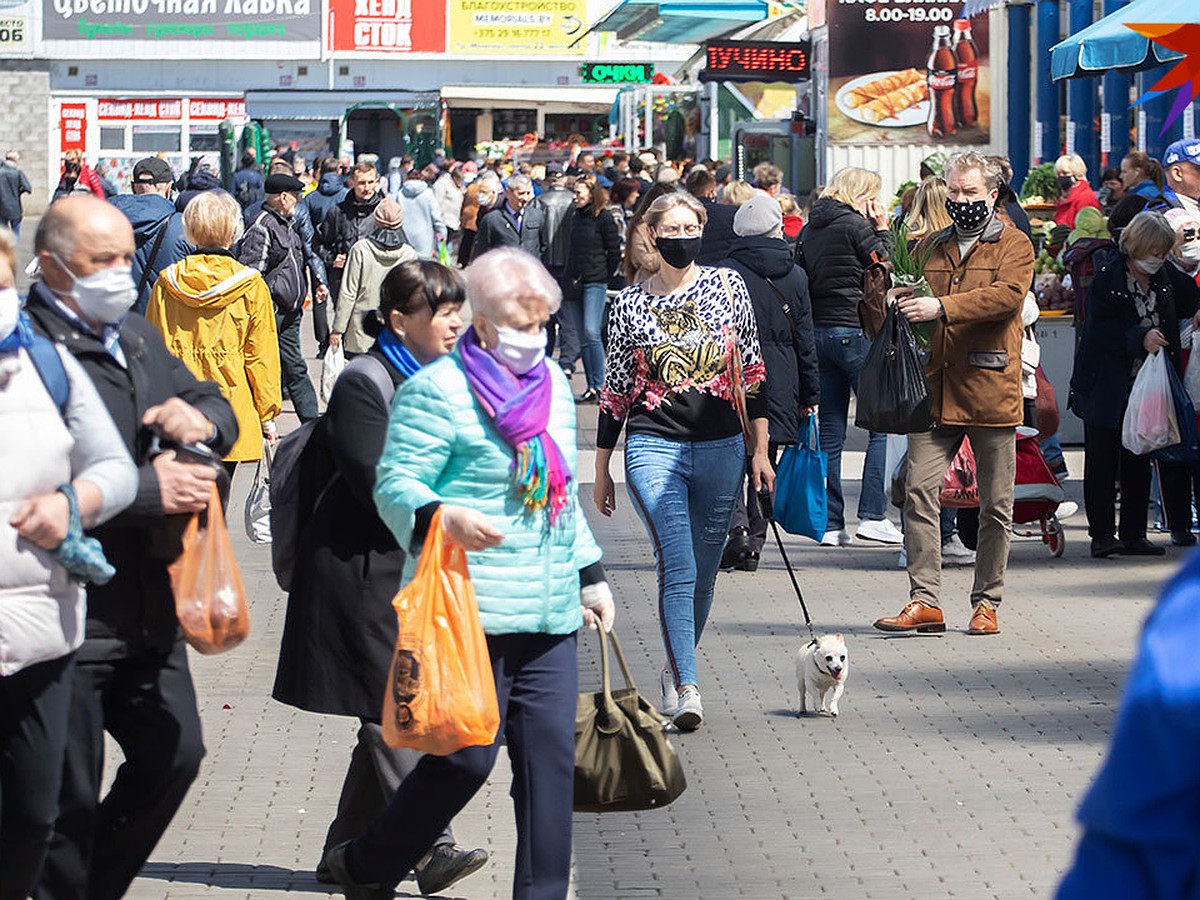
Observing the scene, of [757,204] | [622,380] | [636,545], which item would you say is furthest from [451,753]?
[636,545]

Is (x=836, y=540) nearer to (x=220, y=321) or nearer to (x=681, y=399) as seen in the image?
(x=220, y=321)

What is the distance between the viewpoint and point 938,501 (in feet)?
29.1

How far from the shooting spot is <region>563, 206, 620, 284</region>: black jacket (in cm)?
1784

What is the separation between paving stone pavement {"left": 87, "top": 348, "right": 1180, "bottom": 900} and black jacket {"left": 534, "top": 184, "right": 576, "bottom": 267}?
8.92m

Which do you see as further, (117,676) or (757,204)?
(757,204)

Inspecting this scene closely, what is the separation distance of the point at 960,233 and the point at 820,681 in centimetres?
213

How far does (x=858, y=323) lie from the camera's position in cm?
1121

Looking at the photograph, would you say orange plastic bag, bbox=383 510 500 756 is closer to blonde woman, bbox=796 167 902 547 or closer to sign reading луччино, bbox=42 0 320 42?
blonde woman, bbox=796 167 902 547

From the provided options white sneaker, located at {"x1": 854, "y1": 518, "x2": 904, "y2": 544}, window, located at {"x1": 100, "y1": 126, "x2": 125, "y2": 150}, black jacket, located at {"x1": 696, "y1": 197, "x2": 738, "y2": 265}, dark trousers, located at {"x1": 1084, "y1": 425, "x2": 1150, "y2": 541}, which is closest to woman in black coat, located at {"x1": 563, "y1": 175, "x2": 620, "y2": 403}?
black jacket, located at {"x1": 696, "y1": 197, "x2": 738, "y2": 265}

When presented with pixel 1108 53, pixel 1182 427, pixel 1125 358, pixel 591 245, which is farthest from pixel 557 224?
pixel 1182 427

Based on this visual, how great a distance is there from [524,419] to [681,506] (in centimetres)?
244

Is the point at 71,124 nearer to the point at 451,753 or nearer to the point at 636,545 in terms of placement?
the point at 636,545

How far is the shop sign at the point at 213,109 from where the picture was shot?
55.3 meters

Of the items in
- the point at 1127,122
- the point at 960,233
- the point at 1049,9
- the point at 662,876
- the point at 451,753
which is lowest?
the point at 662,876
